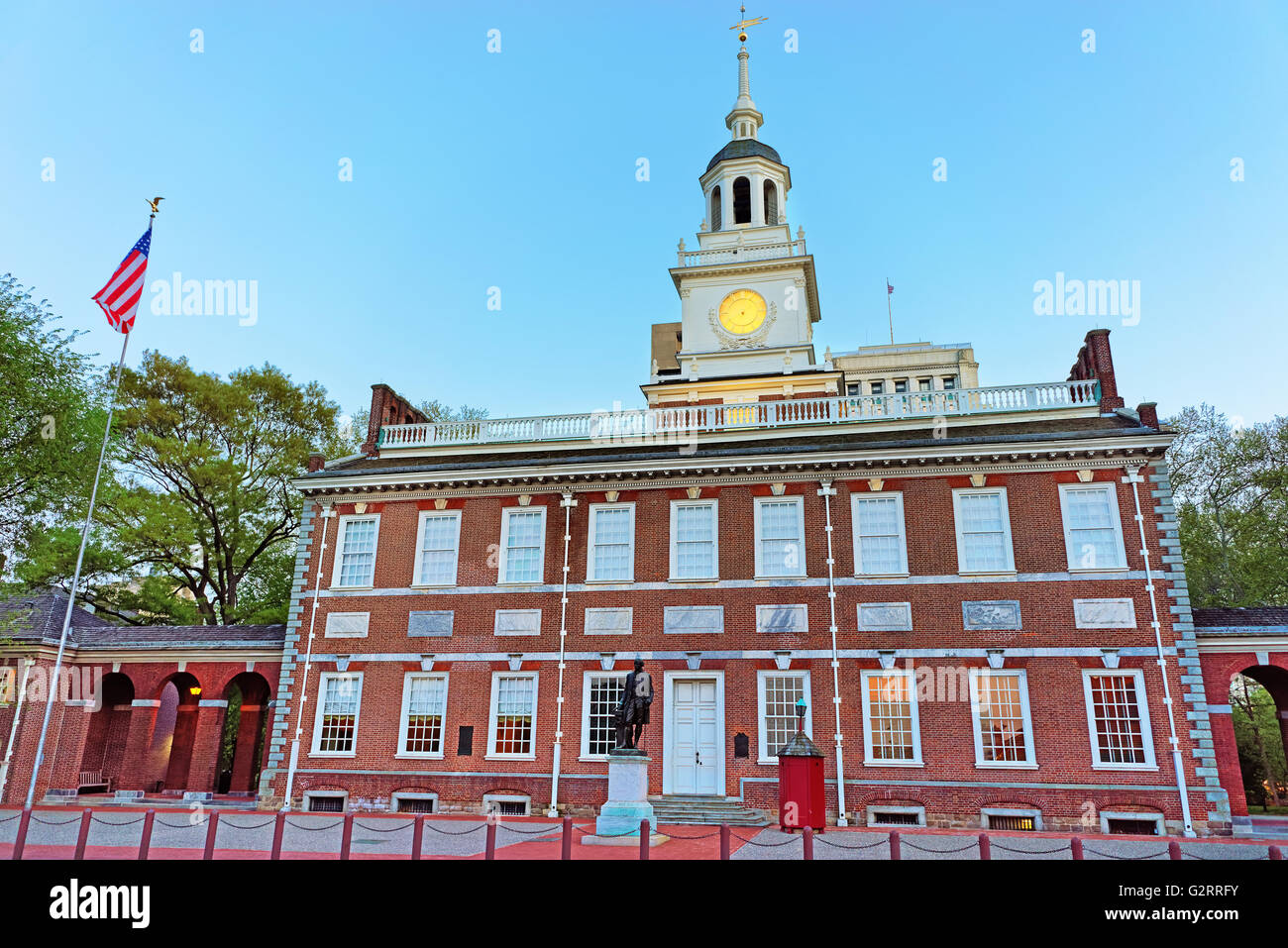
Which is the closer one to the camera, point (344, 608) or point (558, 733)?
point (558, 733)

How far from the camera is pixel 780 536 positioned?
2300 centimetres

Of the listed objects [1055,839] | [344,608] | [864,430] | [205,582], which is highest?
[864,430]

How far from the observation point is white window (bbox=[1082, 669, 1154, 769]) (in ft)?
64.8

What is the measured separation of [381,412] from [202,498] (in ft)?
42.4

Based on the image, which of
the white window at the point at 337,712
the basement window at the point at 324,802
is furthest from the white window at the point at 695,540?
the basement window at the point at 324,802

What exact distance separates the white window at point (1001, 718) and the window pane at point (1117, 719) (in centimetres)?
155

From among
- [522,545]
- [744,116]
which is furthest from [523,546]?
[744,116]

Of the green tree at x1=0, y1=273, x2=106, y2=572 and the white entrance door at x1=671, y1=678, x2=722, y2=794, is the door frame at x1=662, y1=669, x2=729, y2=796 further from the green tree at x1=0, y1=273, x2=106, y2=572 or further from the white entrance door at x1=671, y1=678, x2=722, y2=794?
the green tree at x1=0, y1=273, x2=106, y2=572

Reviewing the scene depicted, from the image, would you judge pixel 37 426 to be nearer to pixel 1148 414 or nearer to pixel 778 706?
pixel 778 706
